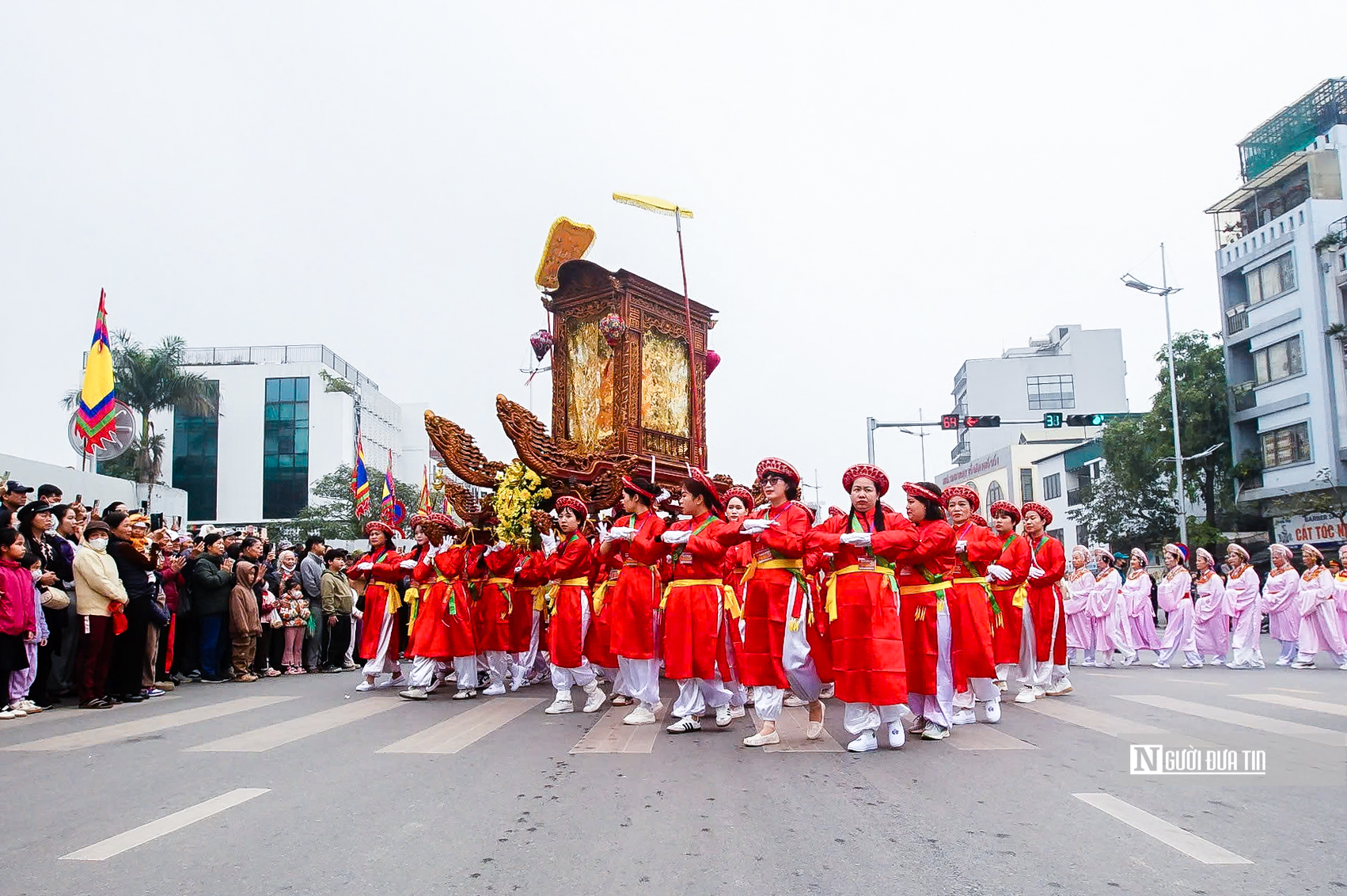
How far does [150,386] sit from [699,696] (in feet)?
120

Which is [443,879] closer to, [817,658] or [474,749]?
[474,749]

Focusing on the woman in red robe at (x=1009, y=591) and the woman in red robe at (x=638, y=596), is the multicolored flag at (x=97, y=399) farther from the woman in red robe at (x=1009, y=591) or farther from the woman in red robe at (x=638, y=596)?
the woman in red robe at (x=1009, y=591)

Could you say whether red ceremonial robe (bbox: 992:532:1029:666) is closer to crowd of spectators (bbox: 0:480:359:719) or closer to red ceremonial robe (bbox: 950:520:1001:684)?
red ceremonial robe (bbox: 950:520:1001:684)

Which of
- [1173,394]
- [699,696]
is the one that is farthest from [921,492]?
[1173,394]

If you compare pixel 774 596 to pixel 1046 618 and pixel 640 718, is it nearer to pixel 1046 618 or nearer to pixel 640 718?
pixel 640 718

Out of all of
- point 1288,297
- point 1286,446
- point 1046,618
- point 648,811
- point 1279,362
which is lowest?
point 648,811

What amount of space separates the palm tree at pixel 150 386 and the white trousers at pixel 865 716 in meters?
37.5

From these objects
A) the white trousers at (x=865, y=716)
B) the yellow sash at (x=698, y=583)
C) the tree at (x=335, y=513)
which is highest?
the tree at (x=335, y=513)

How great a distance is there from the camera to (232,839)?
430cm

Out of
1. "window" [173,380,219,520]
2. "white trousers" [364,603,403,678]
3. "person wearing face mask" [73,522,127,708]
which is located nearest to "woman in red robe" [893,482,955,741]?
"white trousers" [364,603,403,678]

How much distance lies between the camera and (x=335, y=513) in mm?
42188

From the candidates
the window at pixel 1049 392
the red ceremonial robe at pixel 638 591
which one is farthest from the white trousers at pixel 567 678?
the window at pixel 1049 392

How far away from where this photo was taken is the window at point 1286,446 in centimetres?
3150

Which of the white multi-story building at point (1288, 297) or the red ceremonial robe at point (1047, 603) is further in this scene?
the white multi-story building at point (1288, 297)
